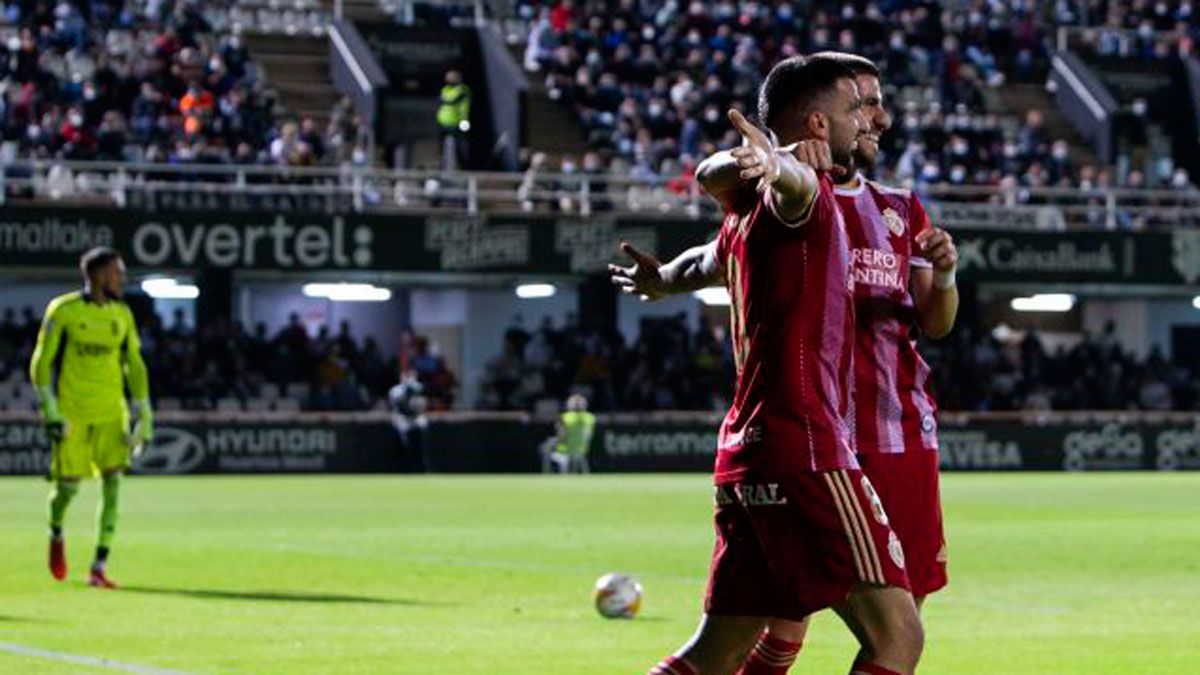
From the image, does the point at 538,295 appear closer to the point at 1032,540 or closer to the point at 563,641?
the point at 1032,540

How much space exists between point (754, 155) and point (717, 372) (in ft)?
132

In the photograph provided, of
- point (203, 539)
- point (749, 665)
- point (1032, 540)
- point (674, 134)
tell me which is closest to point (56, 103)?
point (674, 134)

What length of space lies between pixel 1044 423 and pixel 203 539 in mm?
26144

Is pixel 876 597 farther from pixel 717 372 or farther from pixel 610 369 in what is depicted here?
pixel 717 372

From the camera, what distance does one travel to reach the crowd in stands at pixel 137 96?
4216 cm

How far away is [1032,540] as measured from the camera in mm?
22359

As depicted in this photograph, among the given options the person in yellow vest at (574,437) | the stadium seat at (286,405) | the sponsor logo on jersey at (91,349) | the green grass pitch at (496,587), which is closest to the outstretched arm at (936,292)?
the green grass pitch at (496,587)

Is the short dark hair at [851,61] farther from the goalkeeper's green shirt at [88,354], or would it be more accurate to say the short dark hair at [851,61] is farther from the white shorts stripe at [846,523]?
the goalkeeper's green shirt at [88,354]

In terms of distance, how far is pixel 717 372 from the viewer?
46.6 m

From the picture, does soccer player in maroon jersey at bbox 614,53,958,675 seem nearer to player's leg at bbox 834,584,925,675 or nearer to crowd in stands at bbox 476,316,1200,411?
player's leg at bbox 834,584,925,675

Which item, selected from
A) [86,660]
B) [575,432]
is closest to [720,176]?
[86,660]

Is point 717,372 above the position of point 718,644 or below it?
below

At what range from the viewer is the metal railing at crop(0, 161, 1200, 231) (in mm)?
42031

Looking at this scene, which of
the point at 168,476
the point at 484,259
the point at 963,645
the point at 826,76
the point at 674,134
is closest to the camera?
the point at 826,76
